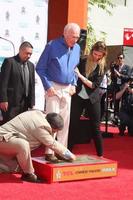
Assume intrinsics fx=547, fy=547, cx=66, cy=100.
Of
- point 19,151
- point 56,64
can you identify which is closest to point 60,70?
point 56,64

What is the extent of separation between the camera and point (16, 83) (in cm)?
730

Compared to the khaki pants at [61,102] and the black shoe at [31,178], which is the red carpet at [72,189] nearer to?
the black shoe at [31,178]

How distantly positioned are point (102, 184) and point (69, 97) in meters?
1.30

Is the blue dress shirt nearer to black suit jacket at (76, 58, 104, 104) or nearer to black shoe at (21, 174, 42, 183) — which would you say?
black suit jacket at (76, 58, 104, 104)

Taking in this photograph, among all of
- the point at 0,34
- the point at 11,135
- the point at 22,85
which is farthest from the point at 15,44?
the point at 11,135

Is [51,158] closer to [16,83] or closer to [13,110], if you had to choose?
[13,110]

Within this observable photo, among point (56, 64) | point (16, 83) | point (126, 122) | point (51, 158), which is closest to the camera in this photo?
point (51, 158)

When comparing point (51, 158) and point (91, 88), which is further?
point (91, 88)

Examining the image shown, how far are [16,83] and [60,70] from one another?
80 centimetres

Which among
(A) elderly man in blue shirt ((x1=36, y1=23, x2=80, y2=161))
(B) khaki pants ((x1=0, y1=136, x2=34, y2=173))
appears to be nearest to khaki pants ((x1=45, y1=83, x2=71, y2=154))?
(A) elderly man in blue shirt ((x1=36, y1=23, x2=80, y2=161))

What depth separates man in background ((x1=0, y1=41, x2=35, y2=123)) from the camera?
7.21 meters

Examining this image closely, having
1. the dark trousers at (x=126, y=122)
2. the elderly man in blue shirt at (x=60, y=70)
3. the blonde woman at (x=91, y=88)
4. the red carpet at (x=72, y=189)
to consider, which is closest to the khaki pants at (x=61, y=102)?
the elderly man in blue shirt at (x=60, y=70)

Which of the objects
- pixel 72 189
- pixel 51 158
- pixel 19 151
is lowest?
pixel 72 189

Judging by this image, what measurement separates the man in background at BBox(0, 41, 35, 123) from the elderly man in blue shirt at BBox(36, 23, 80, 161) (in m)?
0.48
